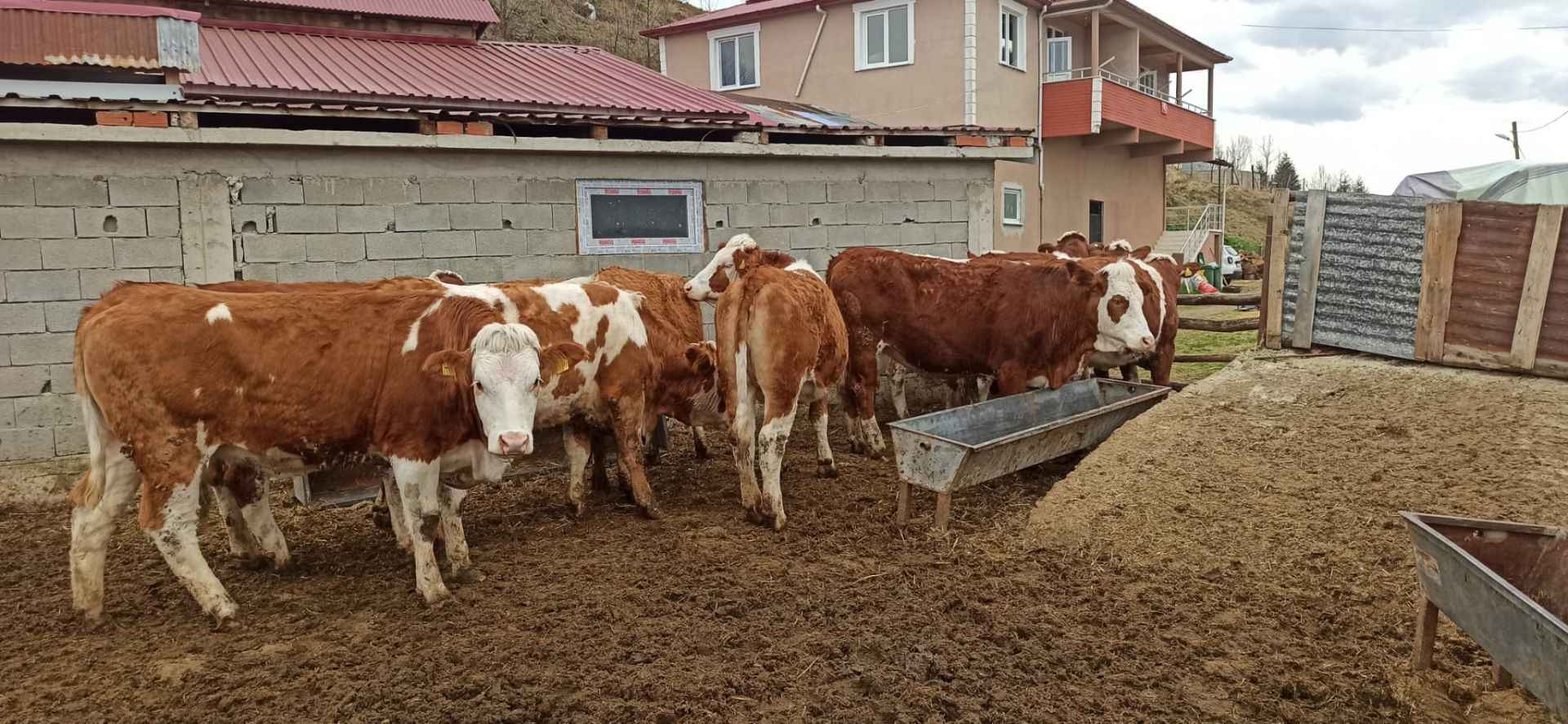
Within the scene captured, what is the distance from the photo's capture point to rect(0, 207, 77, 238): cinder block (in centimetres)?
680

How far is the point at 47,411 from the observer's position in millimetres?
7047

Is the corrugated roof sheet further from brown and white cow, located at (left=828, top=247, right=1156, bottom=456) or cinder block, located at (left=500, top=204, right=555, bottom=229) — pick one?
brown and white cow, located at (left=828, top=247, right=1156, bottom=456)

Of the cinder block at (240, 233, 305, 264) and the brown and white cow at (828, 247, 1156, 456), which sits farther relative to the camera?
the brown and white cow at (828, 247, 1156, 456)

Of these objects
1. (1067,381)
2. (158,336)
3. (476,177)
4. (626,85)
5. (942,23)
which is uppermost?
(942,23)

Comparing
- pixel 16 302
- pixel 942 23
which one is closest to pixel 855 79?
pixel 942 23

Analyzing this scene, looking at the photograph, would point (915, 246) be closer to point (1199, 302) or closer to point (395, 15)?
point (1199, 302)

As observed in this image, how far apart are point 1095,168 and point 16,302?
22444 millimetres

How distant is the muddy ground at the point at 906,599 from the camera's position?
3805 mm

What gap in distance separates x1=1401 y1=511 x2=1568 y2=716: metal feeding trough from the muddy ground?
39 cm

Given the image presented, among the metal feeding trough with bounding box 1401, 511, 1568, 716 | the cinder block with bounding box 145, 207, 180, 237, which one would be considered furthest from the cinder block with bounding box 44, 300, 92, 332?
the metal feeding trough with bounding box 1401, 511, 1568, 716

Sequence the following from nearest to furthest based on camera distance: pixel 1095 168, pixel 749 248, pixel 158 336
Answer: pixel 158 336
pixel 749 248
pixel 1095 168

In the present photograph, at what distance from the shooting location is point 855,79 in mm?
21797

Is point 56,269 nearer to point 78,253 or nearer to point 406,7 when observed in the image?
point 78,253

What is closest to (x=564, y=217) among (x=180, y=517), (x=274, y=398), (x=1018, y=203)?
(x=274, y=398)
